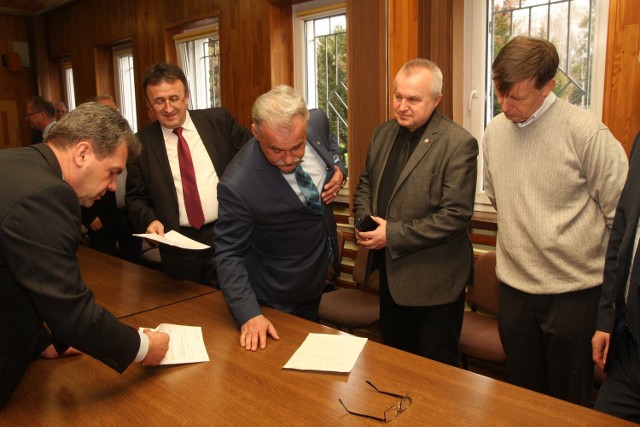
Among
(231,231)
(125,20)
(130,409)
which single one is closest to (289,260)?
(231,231)

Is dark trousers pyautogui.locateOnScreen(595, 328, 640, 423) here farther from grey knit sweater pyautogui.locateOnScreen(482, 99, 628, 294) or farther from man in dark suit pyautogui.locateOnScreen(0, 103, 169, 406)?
man in dark suit pyautogui.locateOnScreen(0, 103, 169, 406)

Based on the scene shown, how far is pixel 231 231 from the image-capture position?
1.92 m

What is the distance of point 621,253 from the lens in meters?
1.53

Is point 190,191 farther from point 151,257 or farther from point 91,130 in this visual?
point 151,257

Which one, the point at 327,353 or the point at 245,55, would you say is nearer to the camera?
the point at 327,353

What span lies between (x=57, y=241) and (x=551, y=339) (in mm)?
1696

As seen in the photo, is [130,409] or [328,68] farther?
[328,68]

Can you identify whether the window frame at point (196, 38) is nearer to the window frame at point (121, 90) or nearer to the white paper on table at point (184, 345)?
the window frame at point (121, 90)

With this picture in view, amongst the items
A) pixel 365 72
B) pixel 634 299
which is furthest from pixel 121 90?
pixel 634 299

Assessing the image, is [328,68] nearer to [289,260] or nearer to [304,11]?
[304,11]

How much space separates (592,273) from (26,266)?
5.92ft

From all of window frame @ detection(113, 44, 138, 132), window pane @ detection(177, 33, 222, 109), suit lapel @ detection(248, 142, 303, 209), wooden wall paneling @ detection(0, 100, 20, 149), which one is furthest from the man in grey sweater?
wooden wall paneling @ detection(0, 100, 20, 149)

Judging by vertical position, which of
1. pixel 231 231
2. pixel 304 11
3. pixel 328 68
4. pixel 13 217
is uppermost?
pixel 304 11

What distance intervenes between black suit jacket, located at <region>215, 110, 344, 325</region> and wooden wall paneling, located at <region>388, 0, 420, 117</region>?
138 cm
